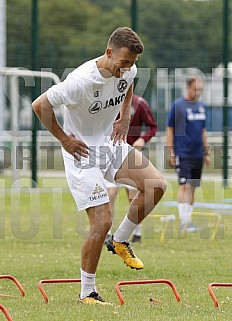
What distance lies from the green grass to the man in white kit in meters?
0.45

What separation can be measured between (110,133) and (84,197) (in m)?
0.74

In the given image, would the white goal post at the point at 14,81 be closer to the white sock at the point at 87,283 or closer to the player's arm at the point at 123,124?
the player's arm at the point at 123,124

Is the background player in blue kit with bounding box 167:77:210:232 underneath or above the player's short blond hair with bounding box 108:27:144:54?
underneath

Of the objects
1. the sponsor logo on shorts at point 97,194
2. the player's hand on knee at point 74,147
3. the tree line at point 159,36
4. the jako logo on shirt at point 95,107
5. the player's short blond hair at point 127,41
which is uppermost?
the tree line at point 159,36

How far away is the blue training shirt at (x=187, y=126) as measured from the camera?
13.2 meters

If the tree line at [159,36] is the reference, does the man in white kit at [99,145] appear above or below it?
below

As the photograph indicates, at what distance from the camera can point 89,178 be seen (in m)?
7.37

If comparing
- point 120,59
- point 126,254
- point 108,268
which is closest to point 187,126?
point 108,268

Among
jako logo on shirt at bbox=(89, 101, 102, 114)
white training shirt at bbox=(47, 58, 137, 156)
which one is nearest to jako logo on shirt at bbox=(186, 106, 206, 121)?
white training shirt at bbox=(47, 58, 137, 156)

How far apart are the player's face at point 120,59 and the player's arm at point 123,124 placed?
607 millimetres

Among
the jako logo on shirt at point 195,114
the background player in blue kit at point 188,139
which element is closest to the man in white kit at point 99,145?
the background player in blue kit at point 188,139

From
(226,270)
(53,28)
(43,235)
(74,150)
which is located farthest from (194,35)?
(74,150)

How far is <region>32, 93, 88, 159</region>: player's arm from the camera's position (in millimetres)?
7266

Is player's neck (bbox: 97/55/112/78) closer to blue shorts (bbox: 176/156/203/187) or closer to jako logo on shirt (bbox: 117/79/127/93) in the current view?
jako logo on shirt (bbox: 117/79/127/93)
